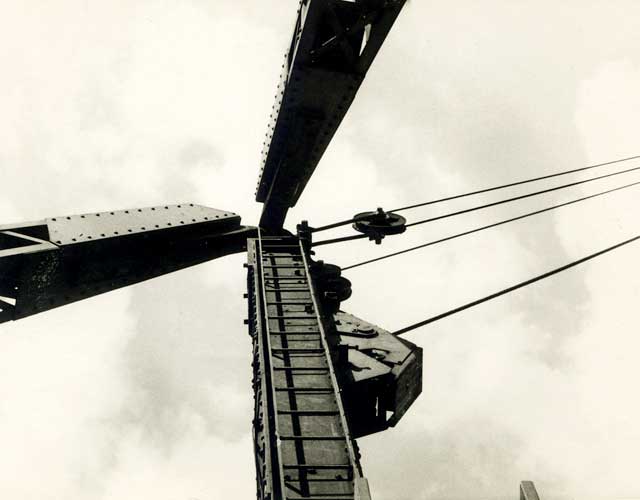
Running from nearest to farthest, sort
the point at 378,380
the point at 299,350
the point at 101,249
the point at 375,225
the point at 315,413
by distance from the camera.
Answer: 1. the point at 315,413
2. the point at 299,350
3. the point at 378,380
4. the point at 101,249
5. the point at 375,225

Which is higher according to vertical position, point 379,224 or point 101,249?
point 379,224

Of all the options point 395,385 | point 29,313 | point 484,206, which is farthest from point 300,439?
point 484,206

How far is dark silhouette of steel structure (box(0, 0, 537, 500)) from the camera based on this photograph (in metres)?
5.68

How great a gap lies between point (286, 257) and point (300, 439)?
4399 mm

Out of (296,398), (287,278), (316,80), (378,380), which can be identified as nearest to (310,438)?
(296,398)

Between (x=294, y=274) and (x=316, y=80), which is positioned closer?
(x=316, y=80)

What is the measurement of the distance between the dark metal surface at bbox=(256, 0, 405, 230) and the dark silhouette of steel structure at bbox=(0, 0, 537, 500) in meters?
0.02

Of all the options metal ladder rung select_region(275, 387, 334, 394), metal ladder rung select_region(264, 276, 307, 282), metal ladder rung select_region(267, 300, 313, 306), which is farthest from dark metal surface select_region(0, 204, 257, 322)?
metal ladder rung select_region(275, 387, 334, 394)

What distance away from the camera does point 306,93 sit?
808cm

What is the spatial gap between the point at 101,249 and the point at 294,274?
2.96 m

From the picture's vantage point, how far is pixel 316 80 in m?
7.85

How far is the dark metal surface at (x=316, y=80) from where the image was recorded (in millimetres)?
7039

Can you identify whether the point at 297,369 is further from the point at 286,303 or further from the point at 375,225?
the point at 375,225

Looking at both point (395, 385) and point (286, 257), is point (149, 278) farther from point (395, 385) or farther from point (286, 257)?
point (395, 385)
